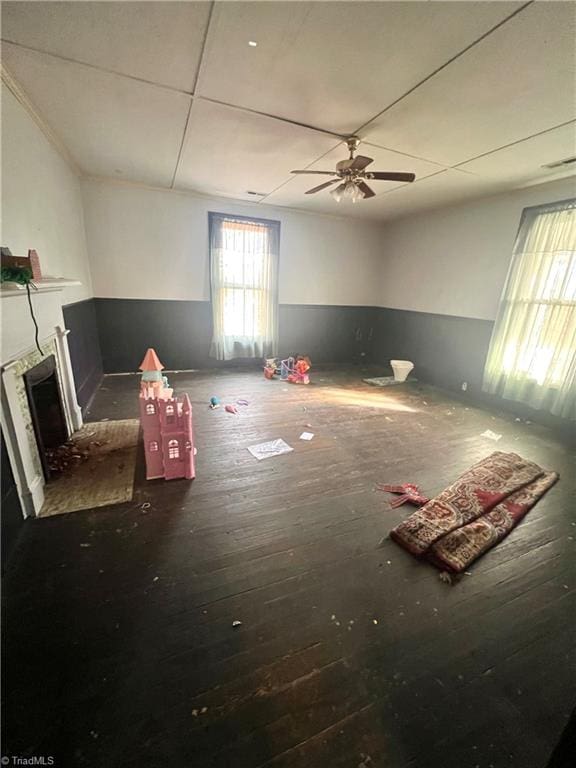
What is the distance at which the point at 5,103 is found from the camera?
192cm

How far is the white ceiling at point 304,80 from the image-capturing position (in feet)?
4.56

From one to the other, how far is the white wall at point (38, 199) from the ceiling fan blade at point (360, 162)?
238cm

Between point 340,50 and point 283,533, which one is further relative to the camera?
point 283,533

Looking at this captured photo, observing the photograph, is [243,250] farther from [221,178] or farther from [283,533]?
[283,533]

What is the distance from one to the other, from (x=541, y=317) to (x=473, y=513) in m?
2.68

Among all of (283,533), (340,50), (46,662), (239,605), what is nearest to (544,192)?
(340,50)

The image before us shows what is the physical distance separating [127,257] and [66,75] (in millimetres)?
2476

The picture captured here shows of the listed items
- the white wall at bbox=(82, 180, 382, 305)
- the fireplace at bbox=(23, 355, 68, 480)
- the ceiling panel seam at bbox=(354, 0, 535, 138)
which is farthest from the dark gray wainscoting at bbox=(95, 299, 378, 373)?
the ceiling panel seam at bbox=(354, 0, 535, 138)

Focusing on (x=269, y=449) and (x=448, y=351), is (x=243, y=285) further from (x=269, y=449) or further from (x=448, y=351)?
(x=448, y=351)

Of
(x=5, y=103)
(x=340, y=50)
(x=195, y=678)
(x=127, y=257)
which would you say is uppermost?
(x=340, y=50)

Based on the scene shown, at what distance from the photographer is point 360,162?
2.27 m

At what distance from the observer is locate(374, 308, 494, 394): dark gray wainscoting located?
4121mm

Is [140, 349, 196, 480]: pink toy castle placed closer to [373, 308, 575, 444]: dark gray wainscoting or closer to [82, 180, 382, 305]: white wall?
[82, 180, 382, 305]: white wall

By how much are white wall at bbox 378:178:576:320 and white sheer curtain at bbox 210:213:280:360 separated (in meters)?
2.23
